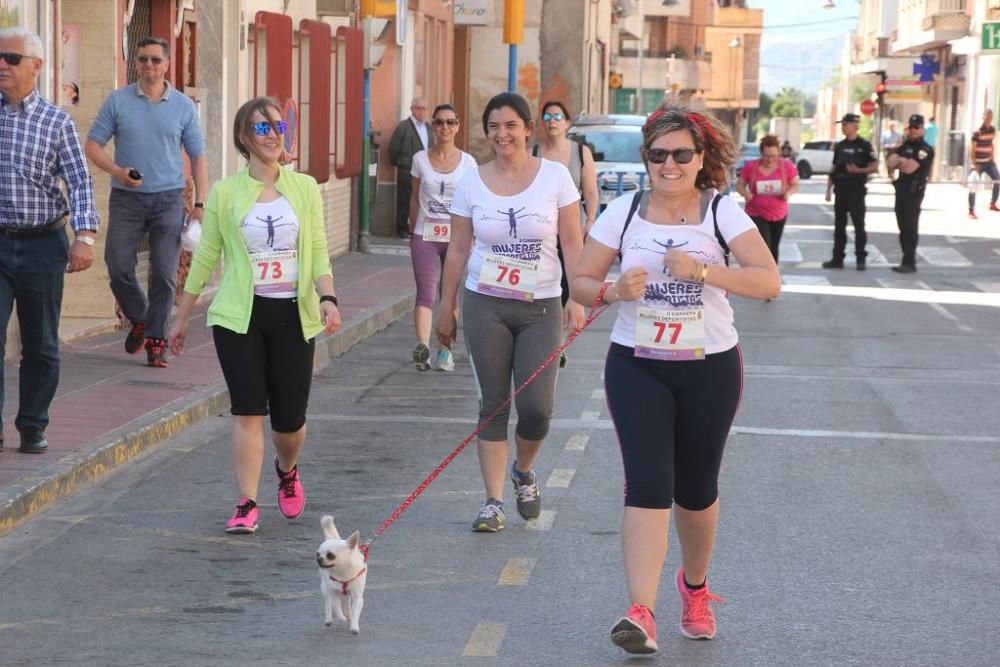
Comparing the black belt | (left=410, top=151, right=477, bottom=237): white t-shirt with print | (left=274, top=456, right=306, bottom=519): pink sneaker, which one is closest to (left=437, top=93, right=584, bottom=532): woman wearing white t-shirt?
(left=274, top=456, right=306, bottom=519): pink sneaker

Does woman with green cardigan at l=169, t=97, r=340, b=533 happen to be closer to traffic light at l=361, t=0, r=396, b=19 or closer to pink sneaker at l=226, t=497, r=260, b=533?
pink sneaker at l=226, t=497, r=260, b=533

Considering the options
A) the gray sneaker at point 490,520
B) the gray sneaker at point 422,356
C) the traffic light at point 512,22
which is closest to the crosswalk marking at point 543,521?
the gray sneaker at point 490,520

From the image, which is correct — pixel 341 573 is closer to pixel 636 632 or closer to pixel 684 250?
pixel 636 632

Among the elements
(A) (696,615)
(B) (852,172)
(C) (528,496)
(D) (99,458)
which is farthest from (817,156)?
(A) (696,615)

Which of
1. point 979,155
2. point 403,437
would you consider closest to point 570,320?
point 403,437

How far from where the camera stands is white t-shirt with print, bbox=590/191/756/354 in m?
6.09

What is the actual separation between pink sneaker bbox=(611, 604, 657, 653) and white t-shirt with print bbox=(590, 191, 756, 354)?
0.85 meters

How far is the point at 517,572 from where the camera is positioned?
7.29 meters

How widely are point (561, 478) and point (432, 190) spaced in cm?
443

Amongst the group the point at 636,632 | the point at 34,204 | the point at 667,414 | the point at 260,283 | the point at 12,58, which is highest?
the point at 12,58

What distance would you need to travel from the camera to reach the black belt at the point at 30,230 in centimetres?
882

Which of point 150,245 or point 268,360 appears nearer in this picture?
point 268,360

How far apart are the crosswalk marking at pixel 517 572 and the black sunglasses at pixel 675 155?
1.81m

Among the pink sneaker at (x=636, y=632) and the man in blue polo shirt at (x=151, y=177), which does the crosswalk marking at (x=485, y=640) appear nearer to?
the pink sneaker at (x=636, y=632)
